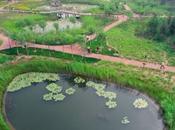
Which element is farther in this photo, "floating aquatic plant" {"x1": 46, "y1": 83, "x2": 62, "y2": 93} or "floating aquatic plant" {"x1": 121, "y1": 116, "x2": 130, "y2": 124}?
"floating aquatic plant" {"x1": 46, "y1": 83, "x2": 62, "y2": 93}

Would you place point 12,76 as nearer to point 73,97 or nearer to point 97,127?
point 73,97

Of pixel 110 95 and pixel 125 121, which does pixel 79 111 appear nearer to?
pixel 110 95

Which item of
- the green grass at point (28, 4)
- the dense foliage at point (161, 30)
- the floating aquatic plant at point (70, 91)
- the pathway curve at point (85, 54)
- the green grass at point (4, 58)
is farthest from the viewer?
the green grass at point (28, 4)

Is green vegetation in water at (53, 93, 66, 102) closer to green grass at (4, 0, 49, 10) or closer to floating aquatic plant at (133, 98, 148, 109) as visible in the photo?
floating aquatic plant at (133, 98, 148, 109)

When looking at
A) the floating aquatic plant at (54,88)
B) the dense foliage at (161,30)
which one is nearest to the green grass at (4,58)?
the floating aquatic plant at (54,88)

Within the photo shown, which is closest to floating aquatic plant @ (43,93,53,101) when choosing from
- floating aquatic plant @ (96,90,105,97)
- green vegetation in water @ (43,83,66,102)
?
green vegetation in water @ (43,83,66,102)

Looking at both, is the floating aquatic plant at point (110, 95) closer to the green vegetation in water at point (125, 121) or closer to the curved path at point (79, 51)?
the green vegetation in water at point (125, 121)
